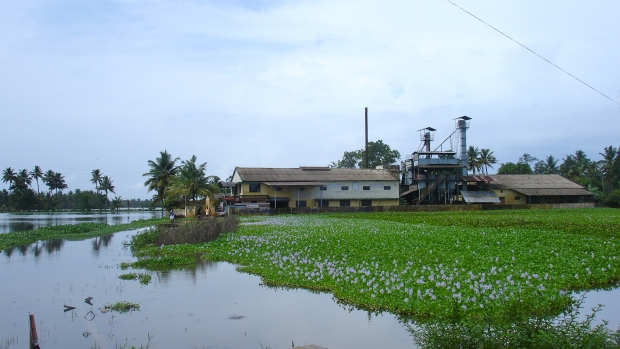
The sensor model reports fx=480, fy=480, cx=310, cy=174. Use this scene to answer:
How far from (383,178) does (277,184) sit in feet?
47.3

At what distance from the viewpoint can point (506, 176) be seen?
67.1 m

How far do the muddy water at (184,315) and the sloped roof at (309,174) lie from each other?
40159mm

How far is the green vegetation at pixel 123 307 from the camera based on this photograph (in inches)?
425

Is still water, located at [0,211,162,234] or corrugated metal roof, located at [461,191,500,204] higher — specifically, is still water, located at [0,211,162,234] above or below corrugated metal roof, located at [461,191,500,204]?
below

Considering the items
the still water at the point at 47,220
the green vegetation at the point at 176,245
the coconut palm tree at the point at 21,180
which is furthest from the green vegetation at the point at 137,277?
the coconut palm tree at the point at 21,180

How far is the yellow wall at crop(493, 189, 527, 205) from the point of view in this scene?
6431 cm

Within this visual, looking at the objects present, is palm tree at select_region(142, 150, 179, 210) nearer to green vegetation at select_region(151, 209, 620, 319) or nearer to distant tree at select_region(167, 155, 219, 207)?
distant tree at select_region(167, 155, 219, 207)

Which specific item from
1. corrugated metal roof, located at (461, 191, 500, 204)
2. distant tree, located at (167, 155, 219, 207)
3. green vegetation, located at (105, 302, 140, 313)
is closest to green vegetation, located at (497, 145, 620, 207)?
corrugated metal roof, located at (461, 191, 500, 204)

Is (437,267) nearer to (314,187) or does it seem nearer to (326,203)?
(314,187)

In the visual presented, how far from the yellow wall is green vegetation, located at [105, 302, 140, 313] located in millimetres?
60847

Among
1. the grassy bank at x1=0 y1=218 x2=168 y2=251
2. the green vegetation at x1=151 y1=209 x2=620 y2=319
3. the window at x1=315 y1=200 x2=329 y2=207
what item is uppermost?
the window at x1=315 y1=200 x2=329 y2=207

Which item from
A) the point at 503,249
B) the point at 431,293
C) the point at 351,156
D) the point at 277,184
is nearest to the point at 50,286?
the point at 431,293

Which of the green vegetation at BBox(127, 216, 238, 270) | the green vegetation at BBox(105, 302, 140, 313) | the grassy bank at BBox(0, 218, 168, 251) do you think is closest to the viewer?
the green vegetation at BBox(105, 302, 140, 313)

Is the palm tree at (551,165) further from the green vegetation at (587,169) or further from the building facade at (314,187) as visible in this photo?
the building facade at (314,187)
